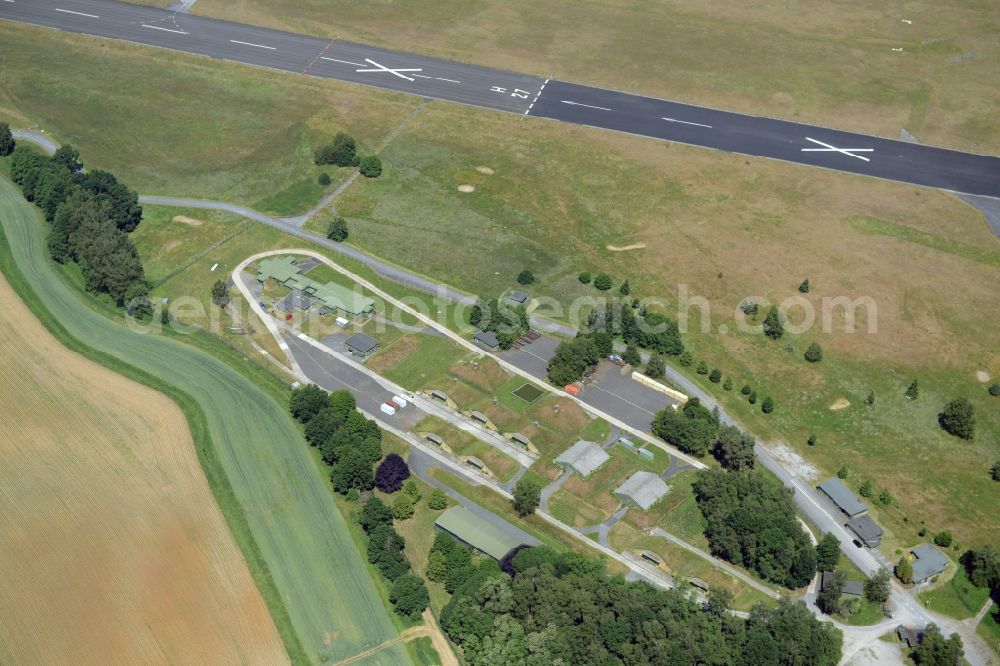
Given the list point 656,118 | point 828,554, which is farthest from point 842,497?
point 656,118

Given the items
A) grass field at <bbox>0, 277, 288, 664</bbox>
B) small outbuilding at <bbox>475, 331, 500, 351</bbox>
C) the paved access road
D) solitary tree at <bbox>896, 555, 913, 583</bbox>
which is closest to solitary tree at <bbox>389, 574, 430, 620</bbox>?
grass field at <bbox>0, 277, 288, 664</bbox>

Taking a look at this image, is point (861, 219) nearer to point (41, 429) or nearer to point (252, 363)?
point (252, 363)

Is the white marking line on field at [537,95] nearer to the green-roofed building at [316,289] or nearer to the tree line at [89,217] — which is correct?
the green-roofed building at [316,289]

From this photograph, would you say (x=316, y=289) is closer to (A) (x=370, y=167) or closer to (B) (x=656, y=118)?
(A) (x=370, y=167)

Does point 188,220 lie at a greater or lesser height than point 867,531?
greater

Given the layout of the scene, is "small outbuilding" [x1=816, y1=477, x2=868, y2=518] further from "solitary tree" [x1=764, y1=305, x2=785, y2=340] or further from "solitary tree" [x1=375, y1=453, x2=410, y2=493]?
"solitary tree" [x1=375, y1=453, x2=410, y2=493]

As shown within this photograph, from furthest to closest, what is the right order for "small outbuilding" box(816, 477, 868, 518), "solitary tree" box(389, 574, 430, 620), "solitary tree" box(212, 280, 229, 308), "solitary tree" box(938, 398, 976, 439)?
1. "solitary tree" box(212, 280, 229, 308)
2. "solitary tree" box(938, 398, 976, 439)
3. "small outbuilding" box(816, 477, 868, 518)
4. "solitary tree" box(389, 574, 430, 620)
